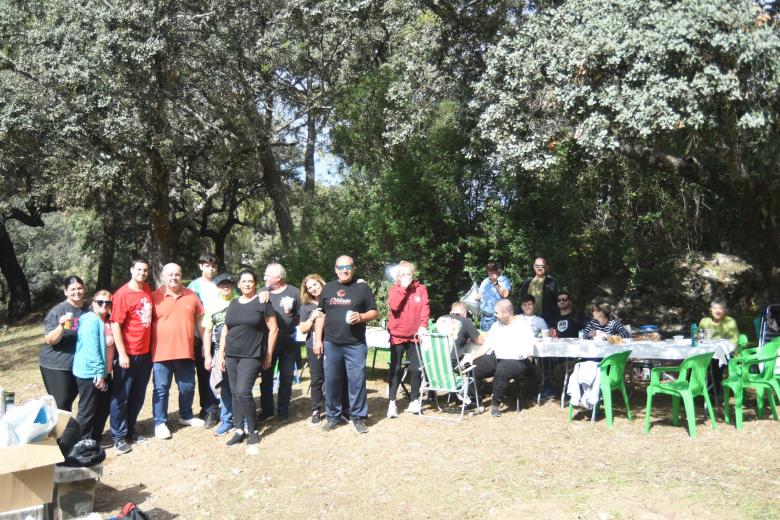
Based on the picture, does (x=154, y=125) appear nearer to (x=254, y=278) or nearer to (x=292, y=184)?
(x=254, y=278)

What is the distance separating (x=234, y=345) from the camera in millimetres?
6453

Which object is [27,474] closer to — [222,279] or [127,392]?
[127,392]

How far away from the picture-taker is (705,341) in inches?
296

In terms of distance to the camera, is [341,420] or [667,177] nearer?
[341,420]

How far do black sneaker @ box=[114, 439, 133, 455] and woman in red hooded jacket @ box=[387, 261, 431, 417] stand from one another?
265 cm

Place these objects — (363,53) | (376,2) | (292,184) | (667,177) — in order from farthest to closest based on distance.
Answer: (292,184)
(363,53)
(667,177)
(376,2)

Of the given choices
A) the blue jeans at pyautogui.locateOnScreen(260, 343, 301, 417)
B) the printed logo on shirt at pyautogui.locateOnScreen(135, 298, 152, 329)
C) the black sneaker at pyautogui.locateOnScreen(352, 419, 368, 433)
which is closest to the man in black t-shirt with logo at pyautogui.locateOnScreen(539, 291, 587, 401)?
the black sneaker at pyautogui.locateOnScreen(352, 419, 368, 433)

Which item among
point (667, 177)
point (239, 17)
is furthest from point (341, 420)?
point (239, 17)

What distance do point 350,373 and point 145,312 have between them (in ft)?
6.92

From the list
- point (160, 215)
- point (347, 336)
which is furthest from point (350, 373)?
point (160, 215)

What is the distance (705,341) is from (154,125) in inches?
410

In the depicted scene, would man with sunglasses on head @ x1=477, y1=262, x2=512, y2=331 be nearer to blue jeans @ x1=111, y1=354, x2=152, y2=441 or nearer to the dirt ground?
the dirt ground

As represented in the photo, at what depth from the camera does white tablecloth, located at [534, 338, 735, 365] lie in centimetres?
712

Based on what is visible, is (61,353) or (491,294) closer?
(61,353)
